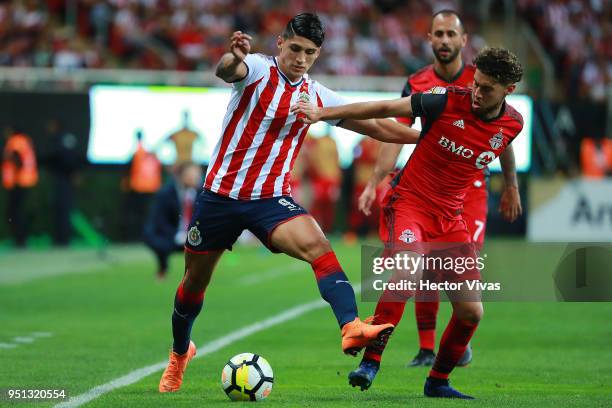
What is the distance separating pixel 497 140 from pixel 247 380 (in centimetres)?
205

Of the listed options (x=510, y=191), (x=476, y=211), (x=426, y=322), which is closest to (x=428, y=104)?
(x=510, y=191)

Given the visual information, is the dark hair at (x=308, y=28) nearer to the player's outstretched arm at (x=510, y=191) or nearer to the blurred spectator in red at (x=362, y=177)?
the player's outstretched arm at (x=510, y=191)

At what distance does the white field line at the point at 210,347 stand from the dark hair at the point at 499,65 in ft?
9.27

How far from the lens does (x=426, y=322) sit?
9.18 metres

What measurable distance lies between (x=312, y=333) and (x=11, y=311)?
3.62 metres

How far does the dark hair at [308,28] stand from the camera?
725cm

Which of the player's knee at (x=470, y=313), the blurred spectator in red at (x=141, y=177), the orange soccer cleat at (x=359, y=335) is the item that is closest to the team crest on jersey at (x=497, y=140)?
the player's knee at (x=470, y=313)

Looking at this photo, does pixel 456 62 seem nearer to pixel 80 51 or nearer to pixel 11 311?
pixel 11 311

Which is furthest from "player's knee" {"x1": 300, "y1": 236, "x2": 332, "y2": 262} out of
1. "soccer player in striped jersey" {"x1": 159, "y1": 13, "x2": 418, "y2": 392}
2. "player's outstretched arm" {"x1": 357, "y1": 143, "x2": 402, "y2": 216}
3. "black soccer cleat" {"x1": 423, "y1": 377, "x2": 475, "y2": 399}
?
"player's outstretched arm" {"x1": 357, "y1": 143, "x2": 402, "y2": 216}

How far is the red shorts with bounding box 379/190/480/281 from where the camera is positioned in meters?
7.45

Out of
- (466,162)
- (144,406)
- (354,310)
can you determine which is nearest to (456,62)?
(466,162)

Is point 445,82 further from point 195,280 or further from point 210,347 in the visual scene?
point 210,347

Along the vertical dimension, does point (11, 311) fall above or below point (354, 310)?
below

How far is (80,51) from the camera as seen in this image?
2553 centimetres
